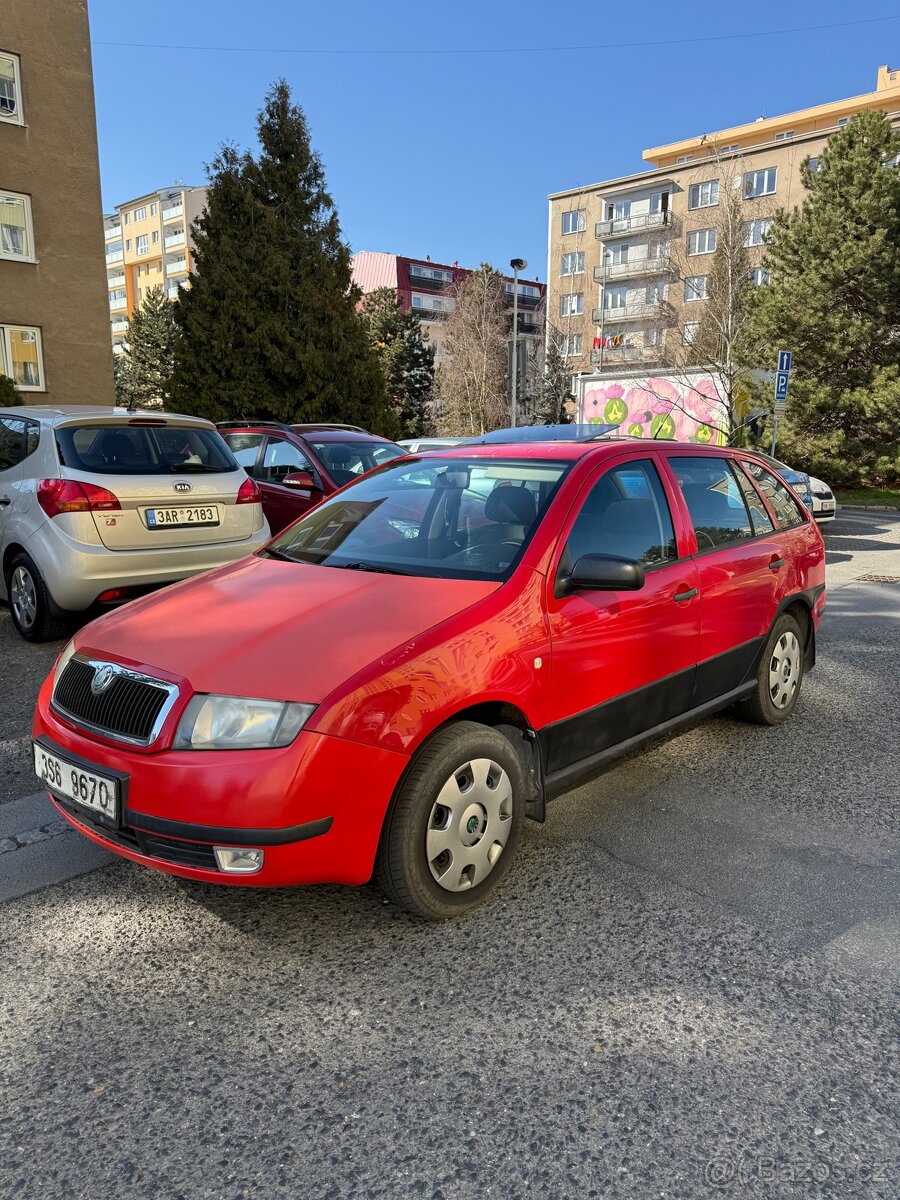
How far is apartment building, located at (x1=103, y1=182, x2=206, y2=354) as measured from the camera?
78.8 m

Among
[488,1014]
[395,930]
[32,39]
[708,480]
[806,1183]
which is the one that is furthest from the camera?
[32,39]

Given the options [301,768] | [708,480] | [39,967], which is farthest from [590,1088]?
[708,480]

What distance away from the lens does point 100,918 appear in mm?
2867

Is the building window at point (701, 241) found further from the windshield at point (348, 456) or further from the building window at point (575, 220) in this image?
the windshield at point (348, 456)

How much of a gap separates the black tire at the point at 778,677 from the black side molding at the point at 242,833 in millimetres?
2908

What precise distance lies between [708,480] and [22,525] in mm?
4688

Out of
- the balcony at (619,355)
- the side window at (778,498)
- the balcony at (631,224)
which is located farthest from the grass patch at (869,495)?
the balcony at (631,224)

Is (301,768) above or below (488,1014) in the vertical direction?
above

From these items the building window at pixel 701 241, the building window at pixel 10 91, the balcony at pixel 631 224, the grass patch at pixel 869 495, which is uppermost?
the balcony at pixel 631 224

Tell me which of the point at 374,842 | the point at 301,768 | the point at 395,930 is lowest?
the point at 395,930

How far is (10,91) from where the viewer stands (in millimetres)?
17250

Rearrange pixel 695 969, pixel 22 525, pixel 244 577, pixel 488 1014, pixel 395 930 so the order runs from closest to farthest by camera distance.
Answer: pixel 488 1014 < pixel 695 969 < pixel 395 930 < pixel 244 577 < pixel 22 525

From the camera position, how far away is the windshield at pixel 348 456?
30.0 ft

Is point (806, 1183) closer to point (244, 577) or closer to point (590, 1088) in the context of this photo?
point (590, 1088)
